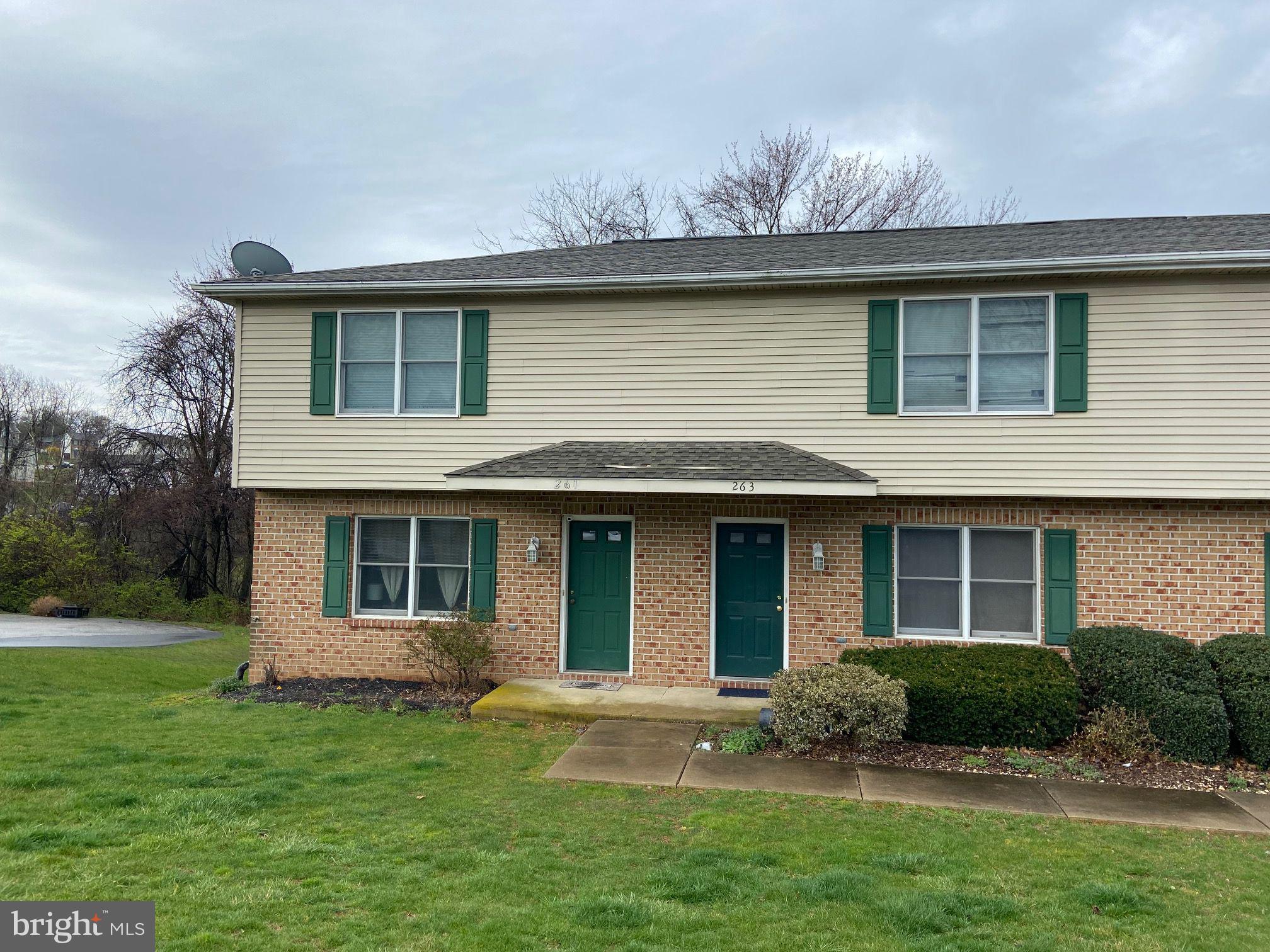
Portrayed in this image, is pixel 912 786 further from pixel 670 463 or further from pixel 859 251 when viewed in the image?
pixel 859 251

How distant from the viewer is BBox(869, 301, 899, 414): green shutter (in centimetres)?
1009

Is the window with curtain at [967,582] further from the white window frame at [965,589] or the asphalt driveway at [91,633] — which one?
the asphalt driveway at [91,633]

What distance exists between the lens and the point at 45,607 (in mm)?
23156

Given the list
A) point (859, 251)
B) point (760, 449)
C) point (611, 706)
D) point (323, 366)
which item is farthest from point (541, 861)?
point (859, 251)

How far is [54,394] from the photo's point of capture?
39.7 meters

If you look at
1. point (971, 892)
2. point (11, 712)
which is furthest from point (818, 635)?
point (11, 712)

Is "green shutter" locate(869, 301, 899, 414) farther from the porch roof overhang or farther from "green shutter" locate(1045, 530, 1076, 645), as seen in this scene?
"green shutter" locate(1045, 530, 1076, 645)

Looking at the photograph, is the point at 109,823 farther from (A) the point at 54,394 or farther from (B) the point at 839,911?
(A) the point at 54,394

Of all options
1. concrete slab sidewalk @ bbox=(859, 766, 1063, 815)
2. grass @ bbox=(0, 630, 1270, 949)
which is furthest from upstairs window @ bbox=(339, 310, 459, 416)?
concrete slab sidewalk @ bbox=(859, 766, 1063, 815)

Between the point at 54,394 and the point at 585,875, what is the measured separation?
44995mm

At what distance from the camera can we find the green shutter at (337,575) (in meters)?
11.2

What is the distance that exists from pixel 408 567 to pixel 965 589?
7.33 meters

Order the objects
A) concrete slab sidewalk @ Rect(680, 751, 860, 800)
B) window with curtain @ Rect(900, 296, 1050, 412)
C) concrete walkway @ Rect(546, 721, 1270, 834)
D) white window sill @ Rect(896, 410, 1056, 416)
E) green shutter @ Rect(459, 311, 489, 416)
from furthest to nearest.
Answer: green shutter @ Rect(459, 311, 489, 416)
window with curtain @ Rect(900, 296, 1050, 412)
white window sill @ Rect(896, 410, 1056, 416)
concrete slab sidewalk @ Rect(680, 751, 860, 800)
concrete walkway @ Rect(546, 721, 1270, 834)

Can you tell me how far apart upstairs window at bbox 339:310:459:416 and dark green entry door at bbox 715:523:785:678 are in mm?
4171
